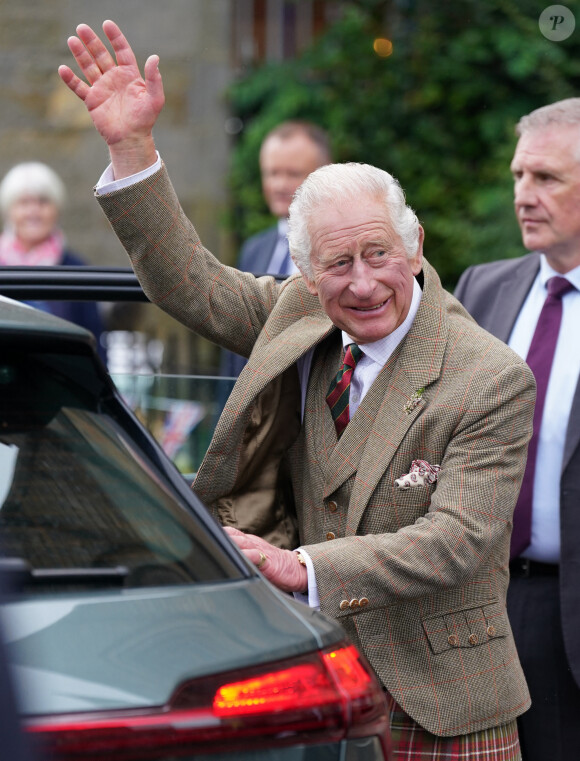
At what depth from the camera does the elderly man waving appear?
2416 mm

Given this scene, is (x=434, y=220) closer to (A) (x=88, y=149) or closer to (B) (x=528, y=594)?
(A) (x=88, y=149)

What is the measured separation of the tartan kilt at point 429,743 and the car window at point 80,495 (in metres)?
0.87

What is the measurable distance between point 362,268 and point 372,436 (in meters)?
0.36

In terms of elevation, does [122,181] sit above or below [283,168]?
above

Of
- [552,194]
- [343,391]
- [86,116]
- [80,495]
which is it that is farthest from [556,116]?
[86,116]

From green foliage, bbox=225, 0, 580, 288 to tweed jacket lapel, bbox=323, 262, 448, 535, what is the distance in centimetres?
557

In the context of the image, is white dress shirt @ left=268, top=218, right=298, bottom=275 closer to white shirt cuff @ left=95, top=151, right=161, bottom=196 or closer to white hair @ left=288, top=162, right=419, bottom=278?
white shirt cuff @ left=95, top=151, right=161, bottom=196

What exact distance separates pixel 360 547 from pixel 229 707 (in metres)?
0.84

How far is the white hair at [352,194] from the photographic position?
2562mm

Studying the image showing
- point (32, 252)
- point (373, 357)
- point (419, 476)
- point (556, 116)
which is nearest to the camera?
point (419, 476)

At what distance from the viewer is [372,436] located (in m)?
2.55

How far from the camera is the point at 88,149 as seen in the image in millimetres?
9922

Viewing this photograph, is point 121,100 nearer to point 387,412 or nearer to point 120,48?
point 120,48

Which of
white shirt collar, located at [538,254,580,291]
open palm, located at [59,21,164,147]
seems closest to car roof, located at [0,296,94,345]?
open palm, located at [59,21,164,147]
